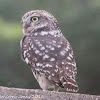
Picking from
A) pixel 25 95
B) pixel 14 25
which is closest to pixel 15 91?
pixel 25 95

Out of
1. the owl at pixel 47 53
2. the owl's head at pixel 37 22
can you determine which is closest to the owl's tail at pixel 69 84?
the owl at pixel 47 53

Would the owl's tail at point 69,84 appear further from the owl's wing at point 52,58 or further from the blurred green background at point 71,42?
the blurred green background at point 71,42

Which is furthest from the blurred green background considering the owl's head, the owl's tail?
the owl's tail

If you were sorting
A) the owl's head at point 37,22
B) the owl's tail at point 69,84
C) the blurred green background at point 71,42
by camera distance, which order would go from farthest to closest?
the blurred green background at point 71,42 < the owl's head at point 37,22 < the owl's tail at point 69,84

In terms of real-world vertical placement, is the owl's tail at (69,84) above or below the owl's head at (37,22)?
below

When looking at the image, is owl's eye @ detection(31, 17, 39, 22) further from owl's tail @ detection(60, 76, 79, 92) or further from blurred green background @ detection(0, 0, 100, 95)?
blurred green background @ detection(0, 0, 100, 95)

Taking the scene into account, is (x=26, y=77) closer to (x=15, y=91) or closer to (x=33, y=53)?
(x=33, y=53)

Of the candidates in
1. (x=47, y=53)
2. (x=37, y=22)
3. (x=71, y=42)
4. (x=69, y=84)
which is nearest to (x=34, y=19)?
(x=37, y=22)

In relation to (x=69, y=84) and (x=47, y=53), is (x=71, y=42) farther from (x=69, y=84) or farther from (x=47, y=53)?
(x=69, y=84)
